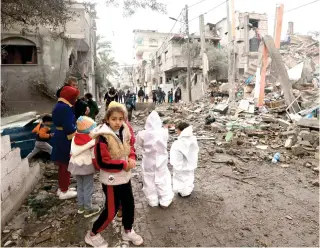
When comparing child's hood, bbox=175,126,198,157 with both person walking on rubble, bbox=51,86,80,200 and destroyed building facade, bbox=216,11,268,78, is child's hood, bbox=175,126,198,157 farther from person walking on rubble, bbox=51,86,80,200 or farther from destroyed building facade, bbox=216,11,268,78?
destroyed building facade, bbox=216,11,268,78

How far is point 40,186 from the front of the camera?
161 inches

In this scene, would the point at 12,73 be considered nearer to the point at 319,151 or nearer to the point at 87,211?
the point at 87,211

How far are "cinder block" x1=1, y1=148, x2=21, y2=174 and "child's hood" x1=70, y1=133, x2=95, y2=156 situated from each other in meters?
0.86

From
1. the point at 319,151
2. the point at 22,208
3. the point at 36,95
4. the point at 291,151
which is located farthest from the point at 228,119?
the point at 36,95

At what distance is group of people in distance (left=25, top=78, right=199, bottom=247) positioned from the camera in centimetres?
245

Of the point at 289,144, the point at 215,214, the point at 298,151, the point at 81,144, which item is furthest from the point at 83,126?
the point at 289,144

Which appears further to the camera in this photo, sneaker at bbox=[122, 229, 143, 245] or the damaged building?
the damaged building

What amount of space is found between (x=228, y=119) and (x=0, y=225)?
27.9 ft

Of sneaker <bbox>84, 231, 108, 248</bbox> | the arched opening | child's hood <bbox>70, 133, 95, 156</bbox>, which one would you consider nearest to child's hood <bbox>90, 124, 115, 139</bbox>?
child's hood <bbox>70, 133, 95, 156</bbox>

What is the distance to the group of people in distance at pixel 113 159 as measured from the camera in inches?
96.4

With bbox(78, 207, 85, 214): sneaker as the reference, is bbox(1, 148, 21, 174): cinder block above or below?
above

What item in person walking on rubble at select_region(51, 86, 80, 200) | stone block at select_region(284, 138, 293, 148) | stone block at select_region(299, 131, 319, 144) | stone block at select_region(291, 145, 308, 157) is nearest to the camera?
person walking on rubble at select_region(51, 86, 80, 200)

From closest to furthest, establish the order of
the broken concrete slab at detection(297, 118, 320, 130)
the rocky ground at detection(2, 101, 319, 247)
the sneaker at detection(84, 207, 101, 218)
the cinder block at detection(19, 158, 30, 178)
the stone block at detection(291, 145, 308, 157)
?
the rocky ground at detection(2, 101, 319, 247) < the sneaker at detection(84, 207, 101, 218) < the cinder block at detection(19, 158, 30, 178) < the stone block at detection(291, 145, 308, 157) < the broken concrete slab at detection(297, 118, 320, 130)

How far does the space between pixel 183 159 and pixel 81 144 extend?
151 centimetres
